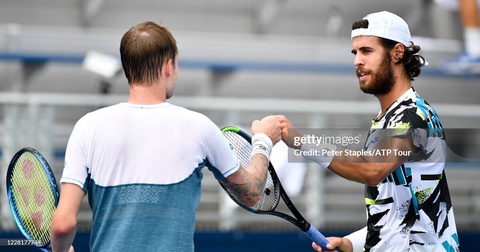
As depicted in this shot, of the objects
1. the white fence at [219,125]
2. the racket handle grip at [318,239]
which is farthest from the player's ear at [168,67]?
the white fence at [219,125]

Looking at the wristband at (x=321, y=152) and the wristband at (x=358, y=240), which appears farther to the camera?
the wristband at (x=358, y=240)

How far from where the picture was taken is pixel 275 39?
830 centimetres

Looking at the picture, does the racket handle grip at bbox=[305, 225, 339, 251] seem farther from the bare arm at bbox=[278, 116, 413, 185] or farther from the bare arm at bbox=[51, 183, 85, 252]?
the bare arm at bbox=[51, 183, 85, 252]

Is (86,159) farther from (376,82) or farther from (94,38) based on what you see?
(94,38)

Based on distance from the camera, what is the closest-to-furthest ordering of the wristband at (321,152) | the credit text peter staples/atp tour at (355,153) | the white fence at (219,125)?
the credit text peter staples/atp tour at (355,153) < the wristband at (321,152) < the white fence at (219,125)

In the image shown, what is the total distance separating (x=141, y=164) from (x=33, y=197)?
2.18 feet

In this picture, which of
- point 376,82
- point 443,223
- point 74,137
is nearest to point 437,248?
point 443,223

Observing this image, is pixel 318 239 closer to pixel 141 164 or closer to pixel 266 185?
pixel 266 185

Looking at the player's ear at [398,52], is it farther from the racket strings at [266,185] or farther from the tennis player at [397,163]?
the racket strings at [266,185]

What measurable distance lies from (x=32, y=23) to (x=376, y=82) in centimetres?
548

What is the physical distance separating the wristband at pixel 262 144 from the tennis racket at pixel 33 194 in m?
0.60

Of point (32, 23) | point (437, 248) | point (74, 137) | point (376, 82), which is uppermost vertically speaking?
point (32, 23)

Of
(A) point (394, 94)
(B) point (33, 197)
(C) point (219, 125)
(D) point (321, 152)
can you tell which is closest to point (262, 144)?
(D) point (321, 152)

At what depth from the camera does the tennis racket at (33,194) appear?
2.87 metres
